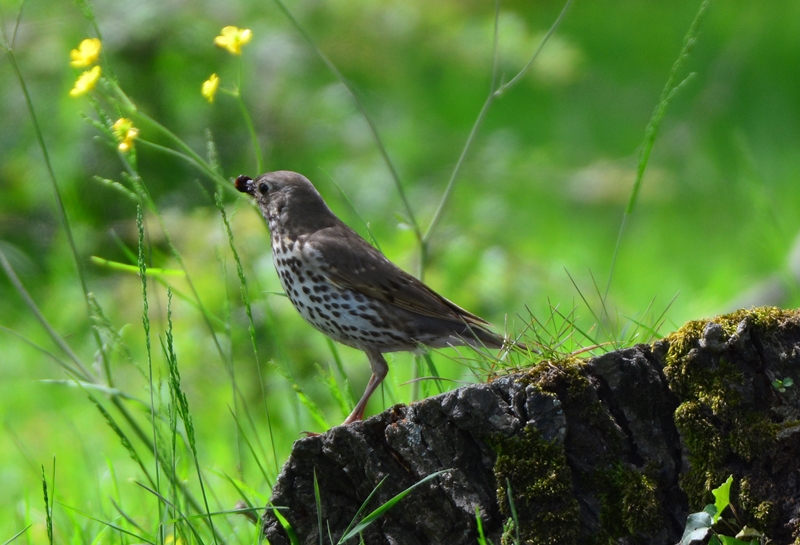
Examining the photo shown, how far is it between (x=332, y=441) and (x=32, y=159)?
5890mm

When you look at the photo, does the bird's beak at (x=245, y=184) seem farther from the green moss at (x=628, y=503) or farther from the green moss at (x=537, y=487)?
the green moss at (x=628, y=503)

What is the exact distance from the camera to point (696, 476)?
210cm

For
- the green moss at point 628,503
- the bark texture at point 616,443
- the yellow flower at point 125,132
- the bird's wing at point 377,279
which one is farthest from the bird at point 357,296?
the green moss at point 628,503

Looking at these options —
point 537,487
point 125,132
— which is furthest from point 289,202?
point 537,487

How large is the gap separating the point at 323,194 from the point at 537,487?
208 inches

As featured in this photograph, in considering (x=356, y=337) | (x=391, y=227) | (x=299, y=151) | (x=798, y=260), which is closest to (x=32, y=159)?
(x=299, y=151)

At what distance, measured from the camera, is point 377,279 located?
3654mm

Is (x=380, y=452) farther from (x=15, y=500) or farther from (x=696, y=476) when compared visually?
(x=15, y=500)

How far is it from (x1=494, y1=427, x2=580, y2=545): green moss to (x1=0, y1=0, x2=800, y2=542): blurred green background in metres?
1.40

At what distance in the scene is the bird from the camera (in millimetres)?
3469

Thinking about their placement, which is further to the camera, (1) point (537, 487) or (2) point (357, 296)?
(2) point (357, 296)

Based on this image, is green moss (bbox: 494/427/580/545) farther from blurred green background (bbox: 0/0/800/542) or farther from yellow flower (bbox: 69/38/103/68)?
yellow flower (bbox: 69/38/103/68)

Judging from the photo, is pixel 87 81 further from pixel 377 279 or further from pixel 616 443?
pixel 616 443

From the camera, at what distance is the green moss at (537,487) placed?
7.02 ft
